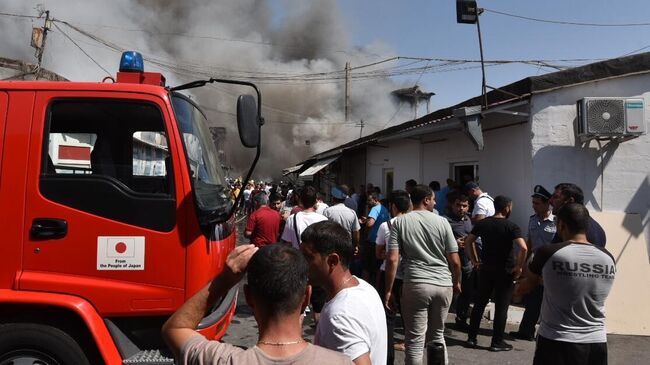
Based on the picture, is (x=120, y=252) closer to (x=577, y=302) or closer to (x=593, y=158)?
(x=577, y=302)

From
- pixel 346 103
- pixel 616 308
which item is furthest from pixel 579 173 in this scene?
pixel 346 103

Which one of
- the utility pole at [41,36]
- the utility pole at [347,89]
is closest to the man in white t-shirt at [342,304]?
the utility pole at [41,36]

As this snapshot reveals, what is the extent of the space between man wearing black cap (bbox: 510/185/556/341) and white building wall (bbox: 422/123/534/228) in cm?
127

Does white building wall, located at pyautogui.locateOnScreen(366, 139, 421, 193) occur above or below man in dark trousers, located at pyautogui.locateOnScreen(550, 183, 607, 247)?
above

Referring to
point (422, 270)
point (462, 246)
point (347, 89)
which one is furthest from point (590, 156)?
point (347, 89)

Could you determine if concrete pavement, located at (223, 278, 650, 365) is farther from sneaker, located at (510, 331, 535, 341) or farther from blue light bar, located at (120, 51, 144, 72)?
blue light bar, located at (120, 51, 144, 72)

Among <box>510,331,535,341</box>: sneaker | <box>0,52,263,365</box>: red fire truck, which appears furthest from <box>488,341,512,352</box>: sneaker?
<box>0,52,263,365</box>: red fire truck

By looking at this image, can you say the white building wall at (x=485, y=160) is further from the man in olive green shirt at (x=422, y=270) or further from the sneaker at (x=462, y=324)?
the man in olive green shirt at (x=422, y=270)

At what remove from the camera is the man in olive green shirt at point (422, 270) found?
12.2 feet

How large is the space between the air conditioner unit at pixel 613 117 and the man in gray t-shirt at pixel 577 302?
385 centimetres

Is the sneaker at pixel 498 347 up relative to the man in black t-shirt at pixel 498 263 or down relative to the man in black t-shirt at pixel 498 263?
down

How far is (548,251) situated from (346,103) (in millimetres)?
32608

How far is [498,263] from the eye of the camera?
16.2 feet

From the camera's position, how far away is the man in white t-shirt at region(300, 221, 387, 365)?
1758 millimetres
